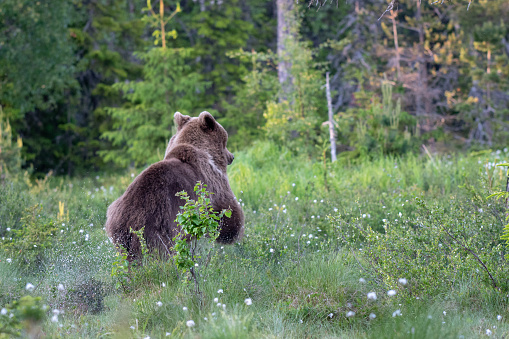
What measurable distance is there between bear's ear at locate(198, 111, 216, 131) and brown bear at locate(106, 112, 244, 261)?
1.01 ft

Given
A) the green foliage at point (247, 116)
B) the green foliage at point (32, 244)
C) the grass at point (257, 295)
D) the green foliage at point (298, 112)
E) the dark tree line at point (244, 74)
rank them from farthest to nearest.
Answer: the green foliage at point (247, 116)
the dark tree line at point (244, 74)
the green foliage at point (298, 112)
the green foliage at point (32, 244)
the grass at point (257, 295)

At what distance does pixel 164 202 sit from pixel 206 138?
4.12 ft

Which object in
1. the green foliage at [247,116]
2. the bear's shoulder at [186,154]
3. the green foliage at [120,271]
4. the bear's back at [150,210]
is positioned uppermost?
the bear's shoulder at [186,154]

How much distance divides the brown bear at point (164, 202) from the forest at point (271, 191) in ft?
0.67

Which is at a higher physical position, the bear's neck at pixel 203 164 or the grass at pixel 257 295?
the bear's neck at pixel 203 164

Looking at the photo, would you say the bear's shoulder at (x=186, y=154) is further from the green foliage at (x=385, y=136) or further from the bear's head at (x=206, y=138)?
the green foliage at (x=385, y=136)

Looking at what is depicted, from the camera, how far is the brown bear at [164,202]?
14.0 feet

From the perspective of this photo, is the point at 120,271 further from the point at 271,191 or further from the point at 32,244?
the point at 271,191

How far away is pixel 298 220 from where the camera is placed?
21.4 feet

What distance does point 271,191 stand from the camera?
7.86m

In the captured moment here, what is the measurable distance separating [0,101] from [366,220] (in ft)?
49.0

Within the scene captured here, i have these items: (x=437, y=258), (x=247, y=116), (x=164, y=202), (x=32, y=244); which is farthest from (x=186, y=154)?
(x=247, y=116)

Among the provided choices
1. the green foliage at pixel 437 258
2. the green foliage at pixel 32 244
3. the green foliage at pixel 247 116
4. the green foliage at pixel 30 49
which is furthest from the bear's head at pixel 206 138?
the green foliage at pixel 30 49

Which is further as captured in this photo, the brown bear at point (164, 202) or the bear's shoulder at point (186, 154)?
the bear's shoulder at point (186, 154)
